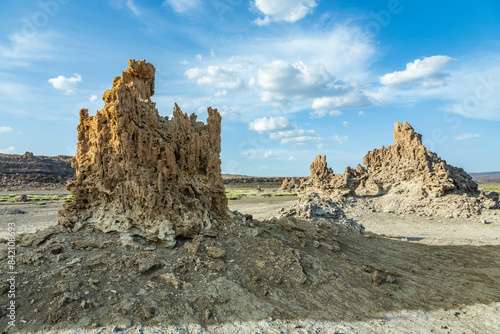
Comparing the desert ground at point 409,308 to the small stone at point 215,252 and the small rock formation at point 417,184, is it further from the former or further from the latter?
the small rock formation at point 417,184

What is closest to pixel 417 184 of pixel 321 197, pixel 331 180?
pixel 331 180

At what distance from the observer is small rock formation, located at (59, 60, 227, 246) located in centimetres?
798

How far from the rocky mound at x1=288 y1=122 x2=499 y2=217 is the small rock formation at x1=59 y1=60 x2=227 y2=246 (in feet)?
39.4

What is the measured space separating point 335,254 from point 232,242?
3668 mm

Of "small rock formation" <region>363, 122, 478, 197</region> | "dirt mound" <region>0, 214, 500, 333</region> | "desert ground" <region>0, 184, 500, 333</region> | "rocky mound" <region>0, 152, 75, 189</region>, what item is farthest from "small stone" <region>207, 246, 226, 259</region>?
"rocky mound" <region>0, 152, 75, 189</region>

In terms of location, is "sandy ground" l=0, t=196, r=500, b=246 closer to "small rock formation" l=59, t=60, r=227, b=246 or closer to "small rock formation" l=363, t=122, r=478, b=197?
"small rock formation" l=363, t=122, r=478, b=197

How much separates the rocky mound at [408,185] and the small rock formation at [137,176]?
12.0 metres

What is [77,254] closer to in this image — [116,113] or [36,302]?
[36,302]

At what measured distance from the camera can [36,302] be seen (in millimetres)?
5586

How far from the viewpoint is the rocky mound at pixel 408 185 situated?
2264 cm

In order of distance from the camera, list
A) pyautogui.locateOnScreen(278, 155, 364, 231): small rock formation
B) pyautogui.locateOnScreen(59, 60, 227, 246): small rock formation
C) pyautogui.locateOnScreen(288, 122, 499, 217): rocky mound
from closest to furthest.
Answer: pyautogui.locateOnScreen(59, 60, 227, 246): small rock formation, pyautogui.locateOnScreen(278, 155, 364, 231): small rock formation, pyautogui.locateOnScreen(288, 122, 499, 217): rocky mound

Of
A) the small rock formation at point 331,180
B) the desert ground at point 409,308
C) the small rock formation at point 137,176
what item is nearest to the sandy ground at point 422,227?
the desert ground at point 409,308

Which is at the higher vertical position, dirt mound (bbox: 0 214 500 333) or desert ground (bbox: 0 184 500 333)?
dirt mound (bbox: 0 214 500 333)

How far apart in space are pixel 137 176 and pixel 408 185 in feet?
80.4
